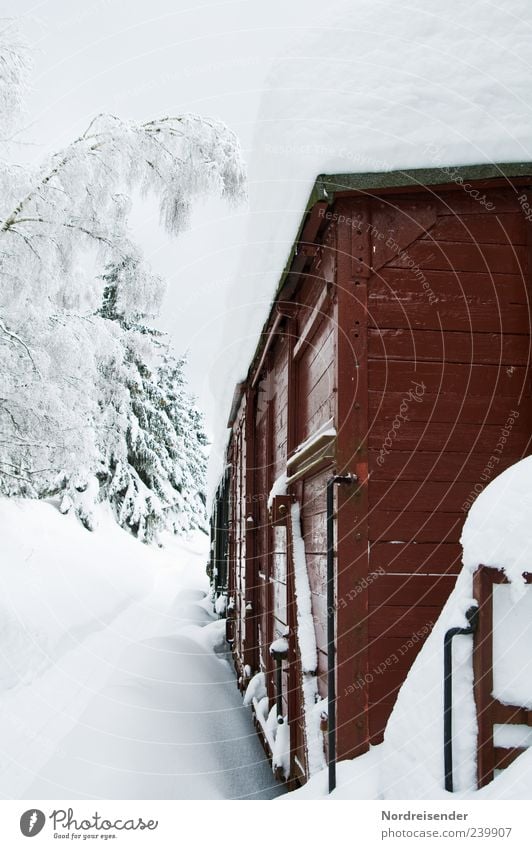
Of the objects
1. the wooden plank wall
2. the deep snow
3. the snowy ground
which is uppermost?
the deep snow

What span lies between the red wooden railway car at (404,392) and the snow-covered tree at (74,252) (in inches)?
125

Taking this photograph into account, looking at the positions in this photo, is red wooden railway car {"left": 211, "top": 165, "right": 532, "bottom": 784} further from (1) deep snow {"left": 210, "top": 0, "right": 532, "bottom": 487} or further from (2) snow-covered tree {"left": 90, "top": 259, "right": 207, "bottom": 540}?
(2) snow-covered tree {"left": 90, "top": 259, "right": 207, "bottom": 540}

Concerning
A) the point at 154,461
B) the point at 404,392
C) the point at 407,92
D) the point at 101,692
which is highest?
the point at 154,461

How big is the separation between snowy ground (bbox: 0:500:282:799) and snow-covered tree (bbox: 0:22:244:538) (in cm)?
217

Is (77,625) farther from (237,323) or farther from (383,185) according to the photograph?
(383,185)

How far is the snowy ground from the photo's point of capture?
4.24m

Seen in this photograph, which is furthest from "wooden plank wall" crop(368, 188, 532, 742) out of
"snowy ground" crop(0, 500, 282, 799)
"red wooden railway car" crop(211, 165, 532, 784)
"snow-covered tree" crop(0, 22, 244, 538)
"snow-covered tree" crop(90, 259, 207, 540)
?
"snow-covered tree" crop(90, 259, 207, 540)

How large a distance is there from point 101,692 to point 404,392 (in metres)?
4.97

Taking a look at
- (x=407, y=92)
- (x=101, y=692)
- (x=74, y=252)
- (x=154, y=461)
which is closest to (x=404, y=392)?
(x=407, y=92)

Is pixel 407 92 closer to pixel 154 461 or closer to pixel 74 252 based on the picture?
pixel 74 252

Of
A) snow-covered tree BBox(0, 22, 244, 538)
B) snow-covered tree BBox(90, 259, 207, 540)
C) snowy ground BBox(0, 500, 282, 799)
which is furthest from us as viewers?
snow-covered tree BBox(90, 259, 207, 540)

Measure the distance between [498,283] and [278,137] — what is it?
4.23ft

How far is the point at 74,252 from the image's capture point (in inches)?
231
